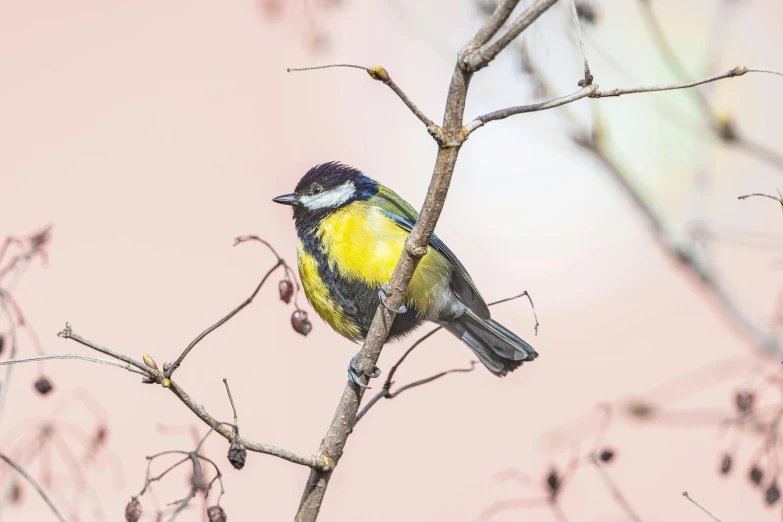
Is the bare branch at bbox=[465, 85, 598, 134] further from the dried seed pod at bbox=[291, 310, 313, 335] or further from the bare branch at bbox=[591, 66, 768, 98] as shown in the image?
the dried seed pod at bbox=[291, 310, 313, 335]

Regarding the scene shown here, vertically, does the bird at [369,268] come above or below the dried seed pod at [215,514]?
above

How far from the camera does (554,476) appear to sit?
85.6 inches

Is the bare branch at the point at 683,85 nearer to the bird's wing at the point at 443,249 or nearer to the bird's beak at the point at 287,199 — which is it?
the bird's wing at the point at 443,249

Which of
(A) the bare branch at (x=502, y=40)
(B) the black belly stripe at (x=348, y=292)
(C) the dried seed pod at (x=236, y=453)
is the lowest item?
(C) the dried seed pod at (x=236, y=453)

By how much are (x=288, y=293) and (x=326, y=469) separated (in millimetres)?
480

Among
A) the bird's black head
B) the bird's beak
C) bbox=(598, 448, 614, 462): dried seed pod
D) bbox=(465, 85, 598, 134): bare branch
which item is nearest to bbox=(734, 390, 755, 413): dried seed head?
bbox=(598, 448, 614, 462): dried seed pod

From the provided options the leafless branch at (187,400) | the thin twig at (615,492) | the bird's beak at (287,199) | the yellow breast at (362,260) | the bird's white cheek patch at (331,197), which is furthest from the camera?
the bird's beak at (287,199)

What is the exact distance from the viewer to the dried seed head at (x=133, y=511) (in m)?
1.77

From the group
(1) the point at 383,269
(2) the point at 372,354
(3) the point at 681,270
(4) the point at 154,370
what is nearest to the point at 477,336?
(1) the point at 383,269

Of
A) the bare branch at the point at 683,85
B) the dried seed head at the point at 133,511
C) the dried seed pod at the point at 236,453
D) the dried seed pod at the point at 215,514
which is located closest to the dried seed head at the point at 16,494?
the dried seed head at the point at 133,511

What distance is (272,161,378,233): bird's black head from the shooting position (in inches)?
118

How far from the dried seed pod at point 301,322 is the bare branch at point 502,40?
2.95 ft

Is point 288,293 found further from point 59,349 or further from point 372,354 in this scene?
point 59,349

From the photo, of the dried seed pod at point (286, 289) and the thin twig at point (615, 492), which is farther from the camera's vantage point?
the dried seed pod at point (286, 289)
